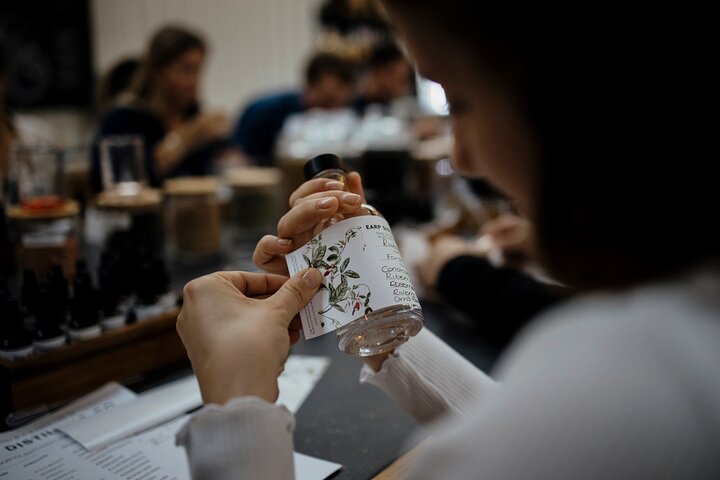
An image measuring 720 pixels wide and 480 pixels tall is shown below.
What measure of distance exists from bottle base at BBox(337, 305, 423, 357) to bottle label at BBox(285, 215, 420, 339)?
1 cm

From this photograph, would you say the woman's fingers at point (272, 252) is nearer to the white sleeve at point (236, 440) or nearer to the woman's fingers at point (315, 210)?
the woman's fingers at point (315, 210)

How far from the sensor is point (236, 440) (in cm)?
48

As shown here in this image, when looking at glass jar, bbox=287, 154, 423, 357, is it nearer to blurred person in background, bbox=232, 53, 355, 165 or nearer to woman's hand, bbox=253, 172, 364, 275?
woman's hand, bbox=253, 172, 364, 275

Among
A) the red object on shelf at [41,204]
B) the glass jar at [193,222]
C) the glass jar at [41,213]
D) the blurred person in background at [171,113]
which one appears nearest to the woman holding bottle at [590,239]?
the glass jar at [41,213]

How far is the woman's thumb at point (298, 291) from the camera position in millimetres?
591

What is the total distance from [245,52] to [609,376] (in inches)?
172

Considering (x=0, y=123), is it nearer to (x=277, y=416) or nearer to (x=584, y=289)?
(x=277, y=416)

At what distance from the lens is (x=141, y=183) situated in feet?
4.86

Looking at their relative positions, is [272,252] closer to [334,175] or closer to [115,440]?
[334,175]

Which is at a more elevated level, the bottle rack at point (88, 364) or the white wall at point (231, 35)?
the white wall at point (231, 35)

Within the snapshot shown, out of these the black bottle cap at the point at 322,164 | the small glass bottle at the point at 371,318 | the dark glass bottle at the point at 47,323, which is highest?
the black bottle cap at the point at 322,164

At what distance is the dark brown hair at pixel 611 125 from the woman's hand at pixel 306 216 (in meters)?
0.26

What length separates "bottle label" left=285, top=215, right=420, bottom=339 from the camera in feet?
1.95

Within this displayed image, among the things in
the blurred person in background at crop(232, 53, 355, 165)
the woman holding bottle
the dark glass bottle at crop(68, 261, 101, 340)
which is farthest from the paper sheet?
the blurred person in background at crop(232, 53, 355, 165)
